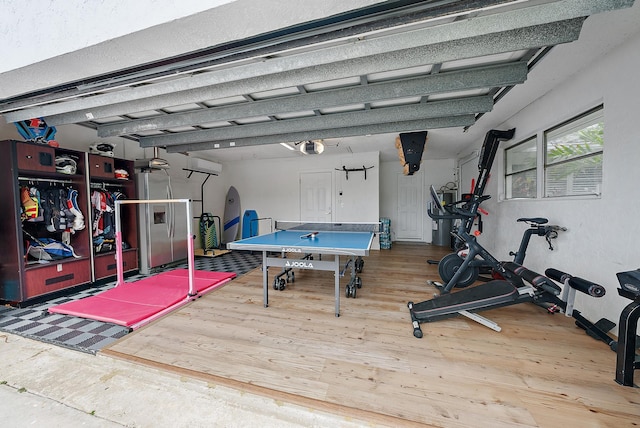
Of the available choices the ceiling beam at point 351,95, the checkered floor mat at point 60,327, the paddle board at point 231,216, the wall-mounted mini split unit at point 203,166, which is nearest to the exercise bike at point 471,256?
the ceiling beam at point 351,95

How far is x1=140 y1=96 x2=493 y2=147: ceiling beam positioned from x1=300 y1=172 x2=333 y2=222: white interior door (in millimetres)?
3002

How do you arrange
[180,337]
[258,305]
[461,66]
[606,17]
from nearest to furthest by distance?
[606,17] → [180,337] → [461,66] → [258,305]

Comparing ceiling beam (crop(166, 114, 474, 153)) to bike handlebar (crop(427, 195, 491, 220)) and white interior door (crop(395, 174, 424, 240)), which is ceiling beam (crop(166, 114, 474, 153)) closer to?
bike handlebar (crop(427, 195, 491, 220))

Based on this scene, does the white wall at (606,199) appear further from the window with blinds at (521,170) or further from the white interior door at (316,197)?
the white interior door at (316,197)

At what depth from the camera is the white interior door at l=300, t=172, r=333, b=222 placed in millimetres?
6918

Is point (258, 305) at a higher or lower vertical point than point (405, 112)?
lower

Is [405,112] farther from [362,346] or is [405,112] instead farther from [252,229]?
[252,229]

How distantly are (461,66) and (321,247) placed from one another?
2.52 m

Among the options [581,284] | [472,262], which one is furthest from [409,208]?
[581,284]

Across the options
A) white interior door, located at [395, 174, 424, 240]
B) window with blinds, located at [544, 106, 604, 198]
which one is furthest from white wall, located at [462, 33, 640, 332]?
white interior door, located at [395, 174, 424, 240]

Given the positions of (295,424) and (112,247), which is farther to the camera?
(112,247)

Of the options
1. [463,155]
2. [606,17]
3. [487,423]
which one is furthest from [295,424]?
[463,155]

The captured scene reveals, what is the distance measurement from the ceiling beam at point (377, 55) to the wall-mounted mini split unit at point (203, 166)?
2.98 m

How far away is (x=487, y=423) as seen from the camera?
137 centimetres
